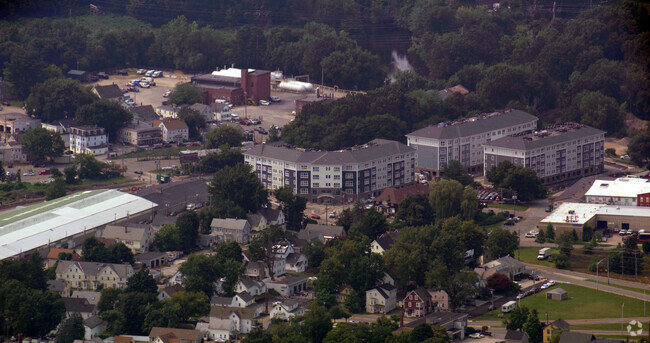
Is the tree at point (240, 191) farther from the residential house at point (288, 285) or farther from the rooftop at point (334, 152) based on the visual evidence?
the residential house at point (288, 285)

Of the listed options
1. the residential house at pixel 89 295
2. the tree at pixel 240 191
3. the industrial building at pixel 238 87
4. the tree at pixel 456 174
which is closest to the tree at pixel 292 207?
the tree at pixel 240 191

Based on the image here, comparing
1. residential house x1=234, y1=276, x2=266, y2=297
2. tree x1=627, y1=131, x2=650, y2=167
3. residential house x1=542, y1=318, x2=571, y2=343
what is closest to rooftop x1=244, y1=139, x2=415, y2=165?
tree x1=627, y1=131, x2=650, y2=167

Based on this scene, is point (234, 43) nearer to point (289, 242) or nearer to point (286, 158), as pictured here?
point (286, 158)

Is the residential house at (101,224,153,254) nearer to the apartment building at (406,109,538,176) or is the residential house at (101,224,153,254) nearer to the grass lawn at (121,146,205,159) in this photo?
the grass lawn at (121,146,205,159)

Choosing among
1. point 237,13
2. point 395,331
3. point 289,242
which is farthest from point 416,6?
point 395,331

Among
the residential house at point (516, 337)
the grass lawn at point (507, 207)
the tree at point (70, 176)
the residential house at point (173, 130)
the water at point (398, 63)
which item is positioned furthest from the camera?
the water at point (398, 63)

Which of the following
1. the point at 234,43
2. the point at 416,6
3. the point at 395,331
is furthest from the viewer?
the point at 416,6

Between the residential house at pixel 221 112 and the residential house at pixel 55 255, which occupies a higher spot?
the residential house at pixel 221 112
